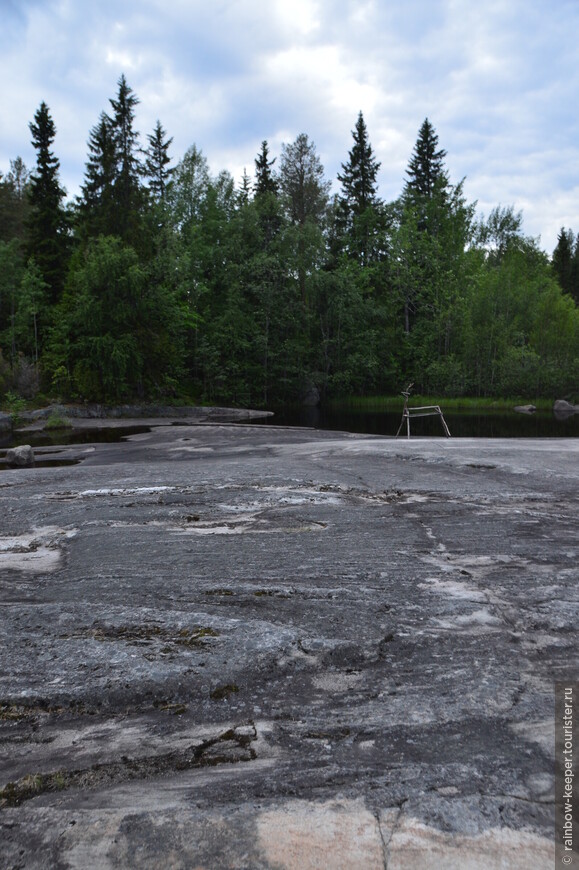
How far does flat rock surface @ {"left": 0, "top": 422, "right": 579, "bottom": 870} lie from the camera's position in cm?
236

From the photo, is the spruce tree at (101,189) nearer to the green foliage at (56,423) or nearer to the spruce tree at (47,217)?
the spruce tree at (47,217)

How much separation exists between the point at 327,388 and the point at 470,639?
43845mm

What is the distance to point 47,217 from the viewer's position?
41625 mm

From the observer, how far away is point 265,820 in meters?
2.41

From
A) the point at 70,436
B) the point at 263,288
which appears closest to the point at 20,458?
the point at 70,436

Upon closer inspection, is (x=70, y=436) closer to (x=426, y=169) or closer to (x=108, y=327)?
(x=108, y=327)

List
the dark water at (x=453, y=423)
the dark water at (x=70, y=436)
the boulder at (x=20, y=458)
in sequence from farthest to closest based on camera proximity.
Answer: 1. the dark water at (x=453, y=423)
2. the dark water at (x=70, y=436)
3. the boulder at (x=20, y=458)

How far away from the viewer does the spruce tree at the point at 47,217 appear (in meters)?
41.2

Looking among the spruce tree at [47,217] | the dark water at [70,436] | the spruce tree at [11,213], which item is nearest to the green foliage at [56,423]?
the dark water at [70,436]

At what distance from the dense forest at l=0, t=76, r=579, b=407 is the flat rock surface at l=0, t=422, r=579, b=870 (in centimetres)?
2869

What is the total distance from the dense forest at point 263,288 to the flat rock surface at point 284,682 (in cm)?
2869

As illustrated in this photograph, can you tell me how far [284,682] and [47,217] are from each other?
147 feet

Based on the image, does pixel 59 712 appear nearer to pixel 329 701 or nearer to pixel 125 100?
pixel 329 701

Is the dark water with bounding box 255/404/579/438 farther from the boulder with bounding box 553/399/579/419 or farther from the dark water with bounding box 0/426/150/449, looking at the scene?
the dark water with bounding box 0/426/150/449
